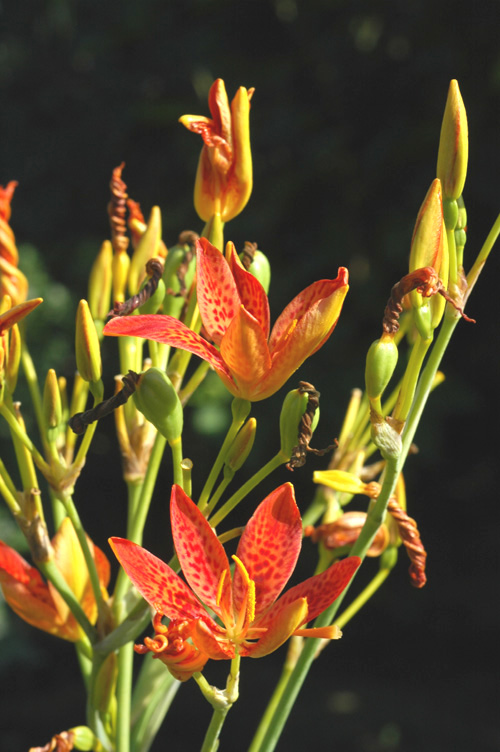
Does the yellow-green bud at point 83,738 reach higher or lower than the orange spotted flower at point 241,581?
lower

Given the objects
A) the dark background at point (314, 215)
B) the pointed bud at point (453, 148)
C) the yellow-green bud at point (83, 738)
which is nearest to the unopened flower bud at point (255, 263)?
the pointed bud at point (453, 148)

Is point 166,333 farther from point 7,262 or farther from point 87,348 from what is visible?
point 7,262

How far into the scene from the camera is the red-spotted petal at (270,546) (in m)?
0.32

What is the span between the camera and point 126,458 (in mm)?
439

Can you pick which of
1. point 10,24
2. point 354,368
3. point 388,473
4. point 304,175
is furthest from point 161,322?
point 10,24

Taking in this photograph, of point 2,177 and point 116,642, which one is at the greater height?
point 2,177

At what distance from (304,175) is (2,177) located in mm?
847

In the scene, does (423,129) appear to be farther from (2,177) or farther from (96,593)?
(96,593)

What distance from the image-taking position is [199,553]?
326 millimetres

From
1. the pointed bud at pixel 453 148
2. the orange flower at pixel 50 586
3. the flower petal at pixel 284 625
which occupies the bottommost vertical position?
the orange flower at pixel 50 586

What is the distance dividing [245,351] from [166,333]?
3 cm

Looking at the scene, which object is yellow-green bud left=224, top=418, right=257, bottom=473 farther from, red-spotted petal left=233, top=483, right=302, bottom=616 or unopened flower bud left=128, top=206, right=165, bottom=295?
unopened flower bud left=128, top=206, right=165, bottom=295

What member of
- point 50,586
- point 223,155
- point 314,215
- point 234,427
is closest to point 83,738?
point 50,586

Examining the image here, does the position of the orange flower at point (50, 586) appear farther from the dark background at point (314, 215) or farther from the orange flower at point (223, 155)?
the dark background at point (314, 215)
